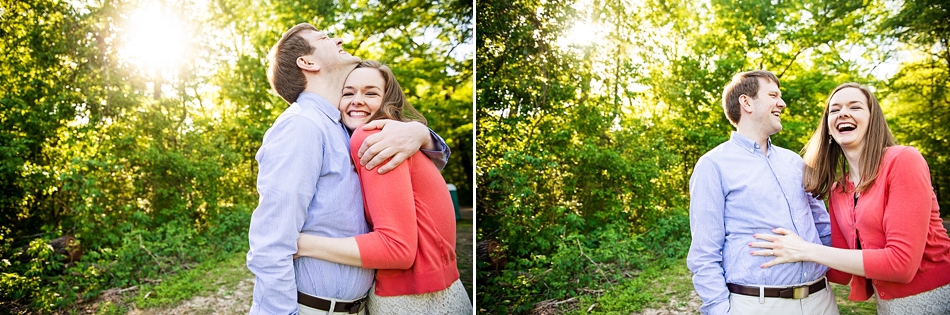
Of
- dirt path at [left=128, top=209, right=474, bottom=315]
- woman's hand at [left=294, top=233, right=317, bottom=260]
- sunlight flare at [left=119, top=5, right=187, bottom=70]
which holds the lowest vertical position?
dirt path at [left=128, top=209, right=474, bottom=315]

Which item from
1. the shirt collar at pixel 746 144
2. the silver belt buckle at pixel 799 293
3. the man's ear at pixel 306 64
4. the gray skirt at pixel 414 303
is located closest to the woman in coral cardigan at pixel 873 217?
the silver belt buckle at pixel 799 293

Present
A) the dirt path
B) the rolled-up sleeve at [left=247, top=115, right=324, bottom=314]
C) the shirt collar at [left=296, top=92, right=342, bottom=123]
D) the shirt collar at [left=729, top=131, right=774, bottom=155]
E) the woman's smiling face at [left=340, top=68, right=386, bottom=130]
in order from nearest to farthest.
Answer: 1. the rolled-up sleeve at [left=247, top=115, right=324, bottom=314]
2. the shirt collar at [left=296, top=92, right=342, bottom=123]
3. the woman's smiling face at [left=340, top=68, right=386, bottom=130]
4. the shirt collar at [left=729, top=131, right=774, bottom=155]
5. the dirt path

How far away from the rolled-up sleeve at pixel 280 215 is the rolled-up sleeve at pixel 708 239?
1.32 meters

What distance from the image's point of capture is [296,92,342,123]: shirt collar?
5.88ft

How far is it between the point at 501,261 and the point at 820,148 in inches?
83.0

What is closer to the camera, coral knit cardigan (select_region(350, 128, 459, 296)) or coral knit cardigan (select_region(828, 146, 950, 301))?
coral knit cardigan (select_region(350, 128, 459, 296))

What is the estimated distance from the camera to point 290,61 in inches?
73.6

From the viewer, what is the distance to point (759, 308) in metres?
2.08

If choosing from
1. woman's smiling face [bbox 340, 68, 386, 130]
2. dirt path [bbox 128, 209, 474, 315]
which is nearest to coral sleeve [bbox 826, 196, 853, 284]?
woman's smiling face [bbox 340, 68, 386, 130]

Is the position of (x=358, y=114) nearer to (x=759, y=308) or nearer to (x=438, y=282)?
(x=438, y=282)

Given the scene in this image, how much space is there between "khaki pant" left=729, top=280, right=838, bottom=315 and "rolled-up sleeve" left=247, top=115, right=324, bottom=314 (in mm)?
1440

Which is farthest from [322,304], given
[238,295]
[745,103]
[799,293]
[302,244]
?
[238,295]

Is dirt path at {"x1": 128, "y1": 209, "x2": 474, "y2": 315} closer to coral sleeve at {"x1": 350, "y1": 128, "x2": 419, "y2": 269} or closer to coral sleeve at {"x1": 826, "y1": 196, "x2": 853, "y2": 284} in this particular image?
coral sleeve at {"x1": 826, "y1": 196, "x2": 853, "y2": 284}

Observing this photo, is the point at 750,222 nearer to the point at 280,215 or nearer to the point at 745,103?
the point at 745,103
